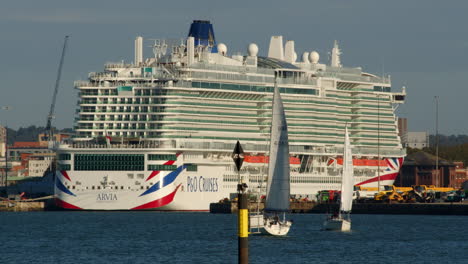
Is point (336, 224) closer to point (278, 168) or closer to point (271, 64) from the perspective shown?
point (278, 168)

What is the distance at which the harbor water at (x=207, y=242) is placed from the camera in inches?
3204

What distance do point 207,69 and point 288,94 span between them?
42.9ft

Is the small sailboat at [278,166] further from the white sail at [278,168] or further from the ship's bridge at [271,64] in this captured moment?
the ship's bridge at [271,64]

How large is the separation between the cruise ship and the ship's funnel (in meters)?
0.12

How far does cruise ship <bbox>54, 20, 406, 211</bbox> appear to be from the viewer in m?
139

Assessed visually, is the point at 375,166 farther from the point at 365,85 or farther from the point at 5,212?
the point at 5,212

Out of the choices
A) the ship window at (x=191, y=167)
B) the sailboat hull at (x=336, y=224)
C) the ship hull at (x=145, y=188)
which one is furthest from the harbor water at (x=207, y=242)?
the ship window at (x=191, y=167)

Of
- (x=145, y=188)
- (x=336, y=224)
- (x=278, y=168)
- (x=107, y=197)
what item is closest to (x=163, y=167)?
(x=145, y=188)

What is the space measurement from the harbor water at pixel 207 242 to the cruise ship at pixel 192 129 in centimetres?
775

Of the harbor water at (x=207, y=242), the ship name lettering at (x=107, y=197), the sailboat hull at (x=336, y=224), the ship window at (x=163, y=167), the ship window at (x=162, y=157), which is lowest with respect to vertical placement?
the harbor water at (x=207, y=242)

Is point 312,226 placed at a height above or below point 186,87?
below

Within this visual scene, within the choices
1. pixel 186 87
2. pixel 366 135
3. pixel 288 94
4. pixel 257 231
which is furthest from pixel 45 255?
pixel 366 135

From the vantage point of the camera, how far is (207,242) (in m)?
93.8

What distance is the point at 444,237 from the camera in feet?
339
